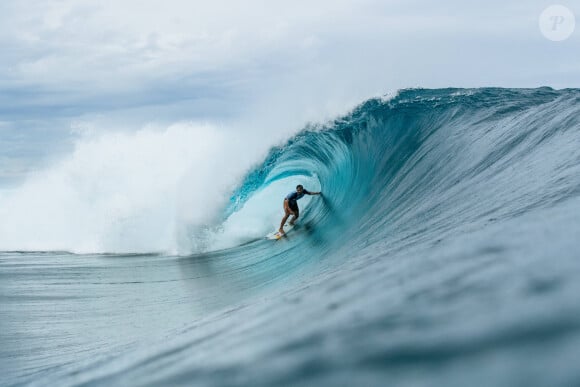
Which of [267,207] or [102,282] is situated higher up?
[267,207]

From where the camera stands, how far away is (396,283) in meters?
2.97

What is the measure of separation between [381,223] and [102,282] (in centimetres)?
477

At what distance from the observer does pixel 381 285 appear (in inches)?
121

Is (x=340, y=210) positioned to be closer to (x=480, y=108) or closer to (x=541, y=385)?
(x=480, y=108)

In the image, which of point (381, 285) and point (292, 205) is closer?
point (381, 285)

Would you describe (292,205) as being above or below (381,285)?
above

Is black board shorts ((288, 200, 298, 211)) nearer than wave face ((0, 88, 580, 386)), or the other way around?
wave face ((0, 88, 580, 386))

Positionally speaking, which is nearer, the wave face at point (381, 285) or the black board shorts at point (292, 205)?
the wave face at point (381, 285)

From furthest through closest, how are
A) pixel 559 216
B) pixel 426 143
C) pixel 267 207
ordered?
1. pixel 267 207
2. pixel 426 143
3. pixel 559 216

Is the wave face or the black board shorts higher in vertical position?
the black board shorts

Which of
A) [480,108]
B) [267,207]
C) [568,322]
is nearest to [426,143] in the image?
[480,108]

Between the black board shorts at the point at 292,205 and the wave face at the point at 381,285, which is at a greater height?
the black board shorts at the point at 292,205

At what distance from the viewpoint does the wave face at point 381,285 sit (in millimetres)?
1791

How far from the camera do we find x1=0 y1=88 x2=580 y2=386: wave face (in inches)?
70.5
